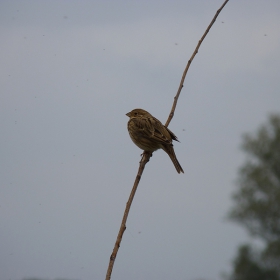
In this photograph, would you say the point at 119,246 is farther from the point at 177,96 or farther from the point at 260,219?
the point at 260,219

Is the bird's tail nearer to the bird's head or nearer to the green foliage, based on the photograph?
the bird's head

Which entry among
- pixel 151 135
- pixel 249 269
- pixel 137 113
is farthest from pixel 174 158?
pixel 249 269

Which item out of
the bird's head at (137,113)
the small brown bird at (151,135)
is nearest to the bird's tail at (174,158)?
the small brown bird at (151,135)

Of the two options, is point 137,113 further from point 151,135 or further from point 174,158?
point 174,158

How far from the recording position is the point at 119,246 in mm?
2643

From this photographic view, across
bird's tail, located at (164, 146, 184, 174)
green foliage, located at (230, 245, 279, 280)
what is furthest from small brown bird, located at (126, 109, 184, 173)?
green foliage, located at (230, 245, 279, 280)

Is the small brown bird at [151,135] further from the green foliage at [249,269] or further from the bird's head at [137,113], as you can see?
the green foliage at [249,269]

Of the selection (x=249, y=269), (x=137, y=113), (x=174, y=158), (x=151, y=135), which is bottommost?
(x=174, y=158)

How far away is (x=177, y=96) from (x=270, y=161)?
22.5 meters

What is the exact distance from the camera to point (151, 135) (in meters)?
5.77

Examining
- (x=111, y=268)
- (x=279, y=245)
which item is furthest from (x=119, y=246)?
(x=279, y=245)

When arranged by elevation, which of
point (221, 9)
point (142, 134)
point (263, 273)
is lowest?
point (221, 9)

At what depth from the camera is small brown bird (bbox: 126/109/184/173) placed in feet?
18.8

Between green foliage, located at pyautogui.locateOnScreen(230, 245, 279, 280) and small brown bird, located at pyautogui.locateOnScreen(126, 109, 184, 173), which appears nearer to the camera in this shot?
small brown bird, located at pyautogui.locateOnScreen(126, 109, 184, 173)
